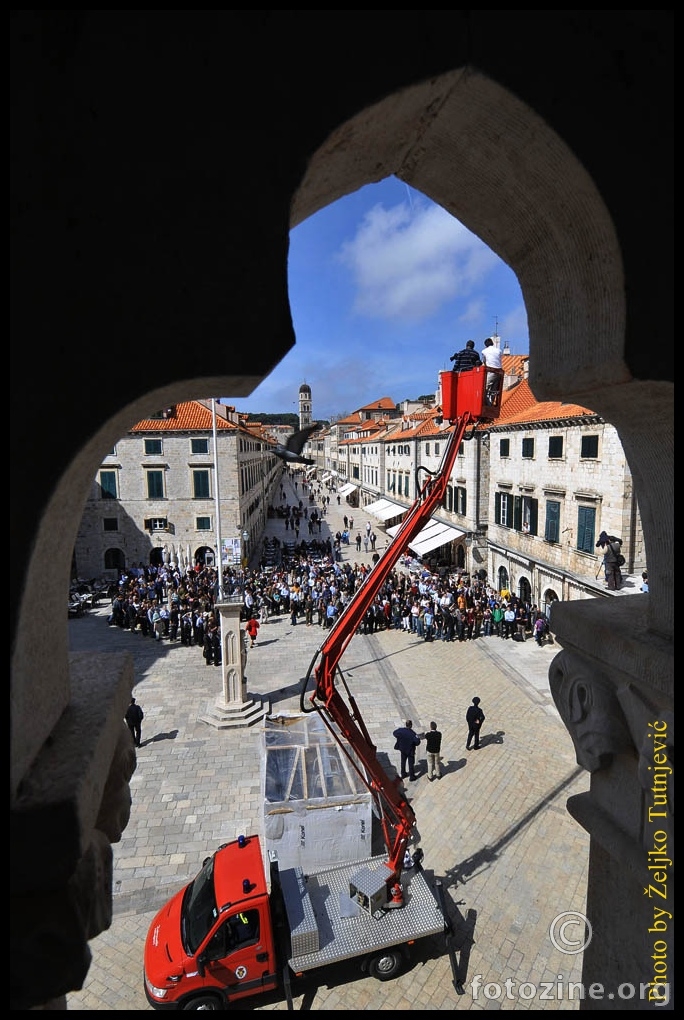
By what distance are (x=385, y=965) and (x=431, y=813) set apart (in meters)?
3.26

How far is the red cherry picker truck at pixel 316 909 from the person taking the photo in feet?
19.1

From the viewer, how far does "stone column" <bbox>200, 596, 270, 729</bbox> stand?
1246 cm

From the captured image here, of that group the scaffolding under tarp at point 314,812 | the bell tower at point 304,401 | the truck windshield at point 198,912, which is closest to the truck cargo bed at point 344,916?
the scaffolding under tarp at point 314,812

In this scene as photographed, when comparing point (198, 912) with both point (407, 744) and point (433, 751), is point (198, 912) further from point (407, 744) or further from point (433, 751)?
point (433, 751)

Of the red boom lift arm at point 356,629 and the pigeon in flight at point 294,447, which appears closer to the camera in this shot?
the red boom lift arm at point 356,629

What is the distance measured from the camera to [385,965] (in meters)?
6.25

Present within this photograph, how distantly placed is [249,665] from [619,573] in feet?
37.4

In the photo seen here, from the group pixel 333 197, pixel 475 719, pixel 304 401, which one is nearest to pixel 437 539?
pixel 475 719

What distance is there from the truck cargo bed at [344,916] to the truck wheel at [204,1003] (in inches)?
38.0

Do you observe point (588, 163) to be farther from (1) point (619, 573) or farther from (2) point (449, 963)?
(1) point (619, 573)

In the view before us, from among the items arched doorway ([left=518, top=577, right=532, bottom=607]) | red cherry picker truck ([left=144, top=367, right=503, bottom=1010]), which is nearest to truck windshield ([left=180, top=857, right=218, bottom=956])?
red cherry picker truck ([left=144, top=367, right=503, bottom=1010])

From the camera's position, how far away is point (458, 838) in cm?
866

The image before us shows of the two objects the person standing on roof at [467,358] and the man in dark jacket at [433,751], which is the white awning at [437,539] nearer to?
the man in dark jacket at [433,751]

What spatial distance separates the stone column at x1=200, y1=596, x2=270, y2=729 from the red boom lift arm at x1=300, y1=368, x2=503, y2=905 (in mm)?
5737
